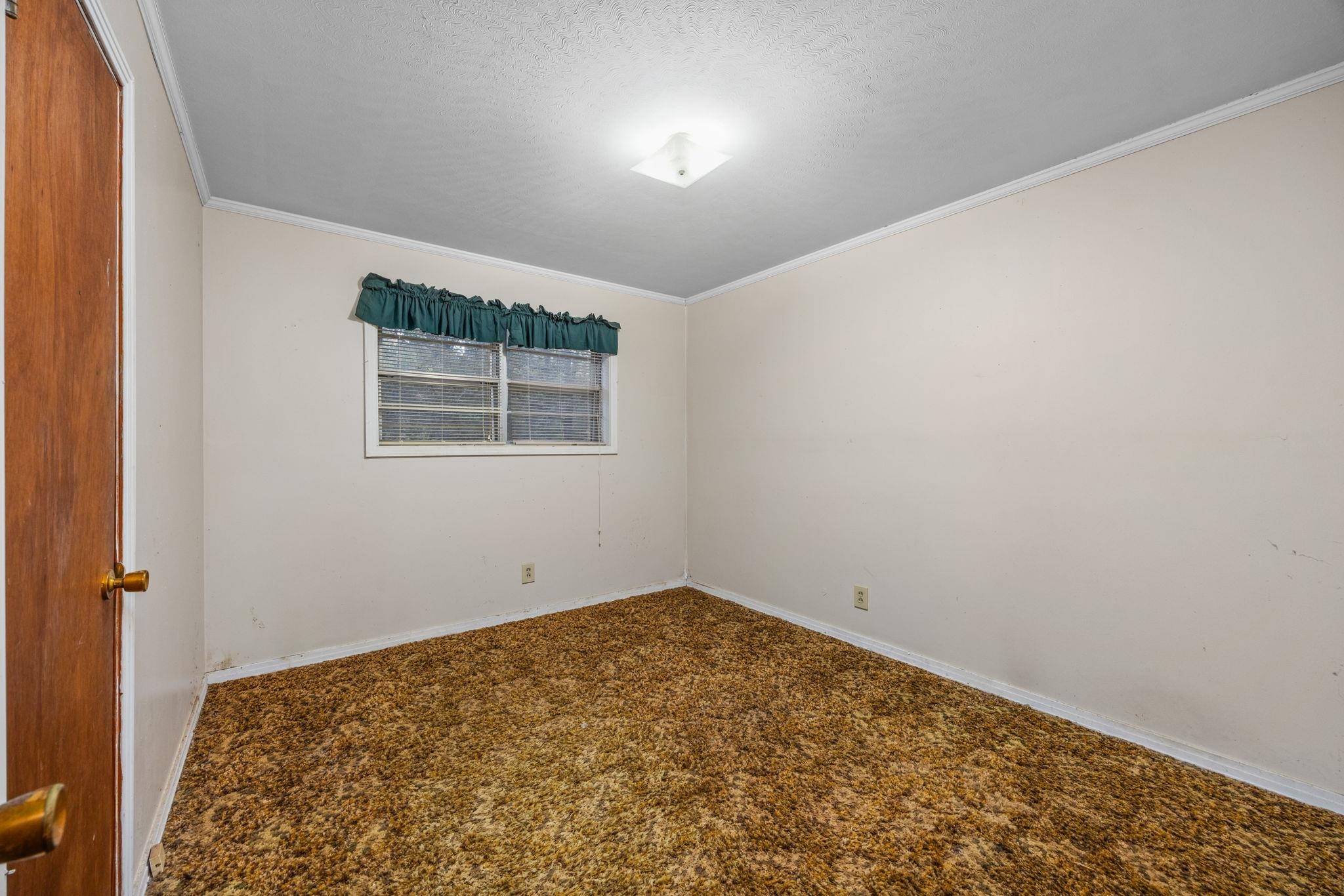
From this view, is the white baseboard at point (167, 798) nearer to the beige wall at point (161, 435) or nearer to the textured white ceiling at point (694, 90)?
the beige wall at point (161, 435)

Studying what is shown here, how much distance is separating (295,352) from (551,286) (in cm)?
153

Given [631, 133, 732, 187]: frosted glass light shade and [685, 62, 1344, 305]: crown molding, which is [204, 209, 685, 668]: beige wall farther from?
[685, 62, 1344, 305]: crown molding

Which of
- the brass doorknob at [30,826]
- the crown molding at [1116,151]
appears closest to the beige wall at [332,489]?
the crown molding at [1116,151]

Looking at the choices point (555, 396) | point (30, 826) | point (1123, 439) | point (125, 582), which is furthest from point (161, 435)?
point (1123, 439)

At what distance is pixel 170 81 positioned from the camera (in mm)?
A: 1661

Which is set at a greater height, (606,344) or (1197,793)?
(606,344)

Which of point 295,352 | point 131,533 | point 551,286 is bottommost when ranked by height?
point 131,533

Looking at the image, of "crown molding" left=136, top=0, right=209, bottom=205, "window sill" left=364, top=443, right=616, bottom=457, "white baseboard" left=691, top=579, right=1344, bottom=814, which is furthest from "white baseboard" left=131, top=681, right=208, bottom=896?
"white baseboard" left=691, top=579, right=1344, bottom=814

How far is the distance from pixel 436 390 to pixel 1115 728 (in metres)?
3.65

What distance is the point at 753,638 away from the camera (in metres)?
3.11

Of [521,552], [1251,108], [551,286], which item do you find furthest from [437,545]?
[1251,108]

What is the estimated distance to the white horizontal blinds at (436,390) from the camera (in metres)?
3.02

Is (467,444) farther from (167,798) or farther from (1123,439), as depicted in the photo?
(1123,439)

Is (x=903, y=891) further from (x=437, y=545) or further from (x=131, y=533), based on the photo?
(x=437, y=545)
